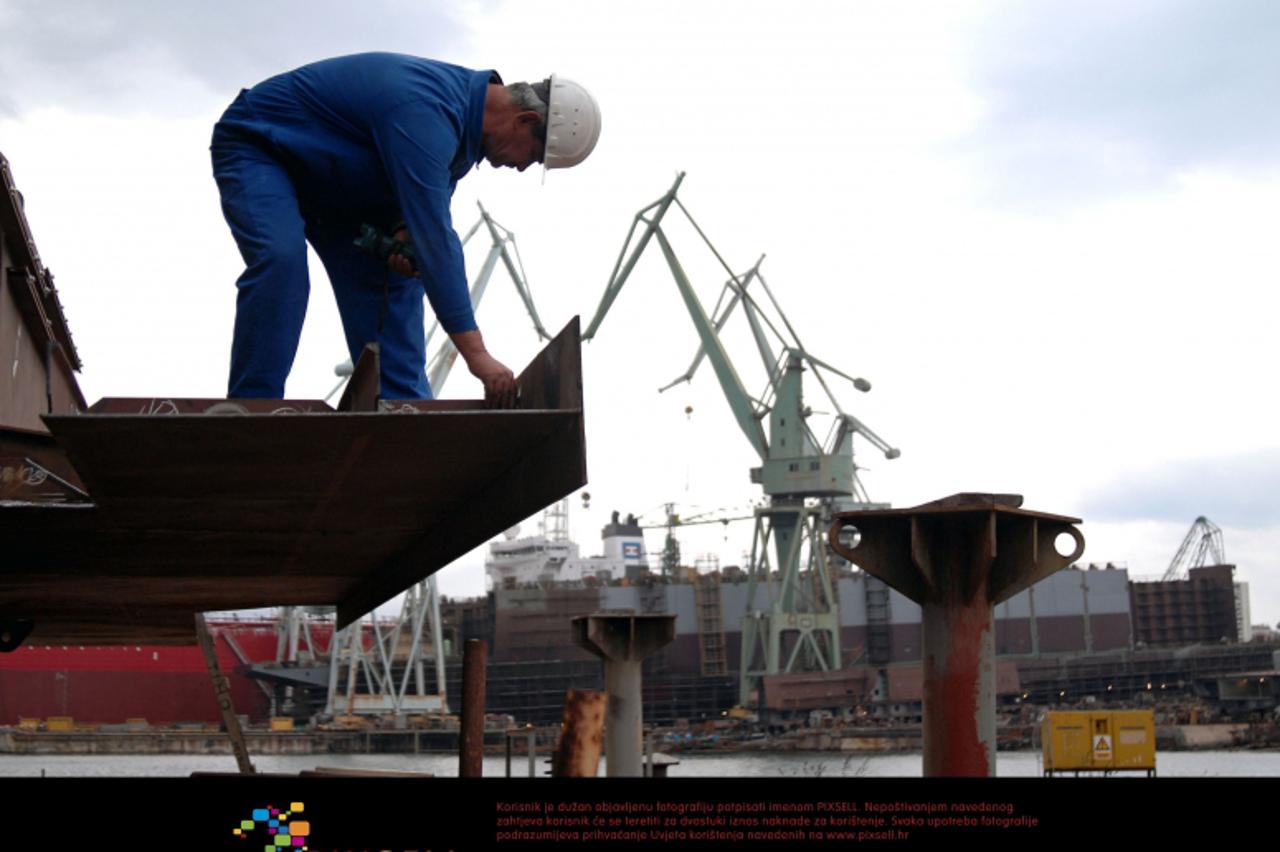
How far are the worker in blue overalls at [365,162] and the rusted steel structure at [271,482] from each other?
32 cm

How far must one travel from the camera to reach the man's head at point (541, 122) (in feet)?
15.8

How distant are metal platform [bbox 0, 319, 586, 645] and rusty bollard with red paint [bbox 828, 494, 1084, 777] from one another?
2.58m

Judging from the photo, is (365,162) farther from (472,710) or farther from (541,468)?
(472,710)

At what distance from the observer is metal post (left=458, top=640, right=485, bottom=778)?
706cm

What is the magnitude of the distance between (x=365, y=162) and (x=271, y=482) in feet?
4.03

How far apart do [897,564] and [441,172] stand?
379cm

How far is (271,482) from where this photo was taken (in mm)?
4070

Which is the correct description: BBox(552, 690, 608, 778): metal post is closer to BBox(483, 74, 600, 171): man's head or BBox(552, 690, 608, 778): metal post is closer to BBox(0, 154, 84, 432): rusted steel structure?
BBox(0, 154, 84, 432): rusted steel structure

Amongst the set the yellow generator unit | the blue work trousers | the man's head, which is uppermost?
the man's head

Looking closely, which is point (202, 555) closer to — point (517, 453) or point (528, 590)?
point (517, 453)

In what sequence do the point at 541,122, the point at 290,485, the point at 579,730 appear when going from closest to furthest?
the point at 290,485 → the point at 541,122 → the point at 579,730

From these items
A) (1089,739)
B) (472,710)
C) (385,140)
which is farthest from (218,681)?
(1089,739)

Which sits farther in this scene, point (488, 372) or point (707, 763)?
point (707, 763)
